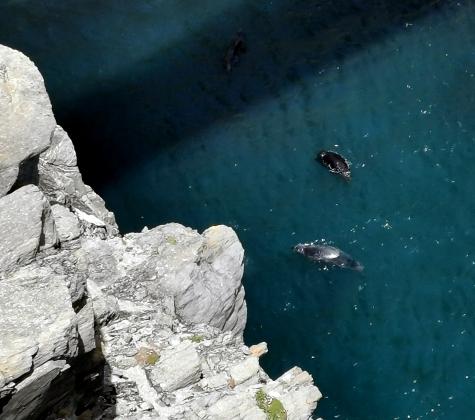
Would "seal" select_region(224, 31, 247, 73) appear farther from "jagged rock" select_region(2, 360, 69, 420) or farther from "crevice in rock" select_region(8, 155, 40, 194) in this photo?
"jagged rock" select_region(2, 360, 69, 420)

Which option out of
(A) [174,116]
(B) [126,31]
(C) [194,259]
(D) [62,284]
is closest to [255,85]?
(A) [174,116]

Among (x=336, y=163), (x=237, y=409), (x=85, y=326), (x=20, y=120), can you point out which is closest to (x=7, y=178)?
(x=20, y=120)

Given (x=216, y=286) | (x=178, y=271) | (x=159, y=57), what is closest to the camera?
(x=178, y=271)

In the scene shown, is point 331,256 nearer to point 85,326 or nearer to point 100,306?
point 100,306

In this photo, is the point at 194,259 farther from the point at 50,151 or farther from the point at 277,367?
the point at 277,367

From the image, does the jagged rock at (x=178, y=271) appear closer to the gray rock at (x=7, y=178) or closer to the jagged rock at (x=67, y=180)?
the jagged rock at (x=67, y=180)

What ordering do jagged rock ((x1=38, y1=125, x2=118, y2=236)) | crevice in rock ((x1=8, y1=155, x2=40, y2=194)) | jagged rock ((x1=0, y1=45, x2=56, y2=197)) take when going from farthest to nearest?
jagged rock ((x1=38, y1=125, x2=118, y2=236)), crevice in rock ((x1=8, y1=155, x2=40, y2=194)), jagged rock ((x1=0, y1=45, x2=56, y2=197))

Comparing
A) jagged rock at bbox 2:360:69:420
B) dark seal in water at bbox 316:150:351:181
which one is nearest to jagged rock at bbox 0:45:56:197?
jagged rock at bbox 2:360:69:420
